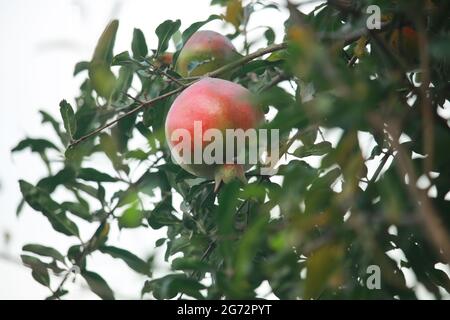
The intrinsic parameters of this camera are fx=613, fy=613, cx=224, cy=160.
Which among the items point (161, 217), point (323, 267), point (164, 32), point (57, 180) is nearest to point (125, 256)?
point (161, 217)

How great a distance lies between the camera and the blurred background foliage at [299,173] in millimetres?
792

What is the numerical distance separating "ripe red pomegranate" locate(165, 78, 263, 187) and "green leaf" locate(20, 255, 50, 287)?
505 mm

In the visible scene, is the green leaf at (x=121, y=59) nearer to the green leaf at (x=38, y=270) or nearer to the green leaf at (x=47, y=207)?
the green leaf at (x=47, y=207)

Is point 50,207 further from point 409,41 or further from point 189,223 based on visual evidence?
point 409,41

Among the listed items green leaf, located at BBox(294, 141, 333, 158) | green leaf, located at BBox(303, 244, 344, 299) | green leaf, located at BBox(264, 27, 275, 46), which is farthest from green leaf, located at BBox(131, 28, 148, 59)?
green leaf, located at BBox(303, 244, 344, 299)

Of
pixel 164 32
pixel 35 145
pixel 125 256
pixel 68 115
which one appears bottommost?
pixel 125 256

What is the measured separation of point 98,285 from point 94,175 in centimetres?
37

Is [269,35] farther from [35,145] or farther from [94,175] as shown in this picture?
[35,145]

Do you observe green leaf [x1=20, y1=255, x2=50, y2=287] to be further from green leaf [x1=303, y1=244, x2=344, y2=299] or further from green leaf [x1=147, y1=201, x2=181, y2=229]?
green leaf [x1=303, y1=244, x2=344, y2=299]

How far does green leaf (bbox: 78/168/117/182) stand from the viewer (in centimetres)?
188

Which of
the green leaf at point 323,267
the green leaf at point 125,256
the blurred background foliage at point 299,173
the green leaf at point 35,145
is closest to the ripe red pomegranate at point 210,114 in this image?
the blurred background foliage at point 299,173

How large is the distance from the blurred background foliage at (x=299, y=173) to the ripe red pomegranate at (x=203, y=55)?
5cm

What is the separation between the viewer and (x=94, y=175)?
188cm
